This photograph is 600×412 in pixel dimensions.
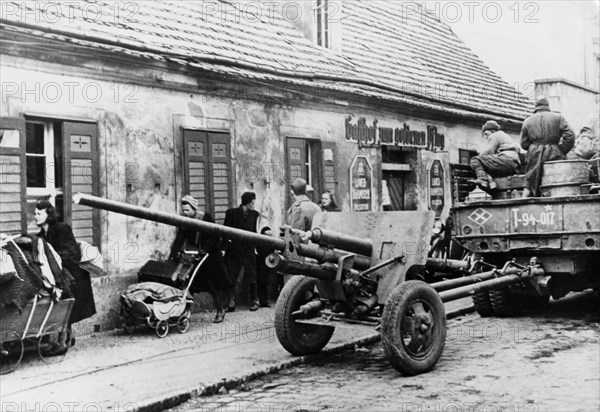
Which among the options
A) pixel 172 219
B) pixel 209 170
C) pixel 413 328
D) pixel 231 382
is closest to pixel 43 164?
pixel 209 170

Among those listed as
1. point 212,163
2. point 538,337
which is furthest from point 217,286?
point 538,337

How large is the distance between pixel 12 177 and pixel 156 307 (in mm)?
2225

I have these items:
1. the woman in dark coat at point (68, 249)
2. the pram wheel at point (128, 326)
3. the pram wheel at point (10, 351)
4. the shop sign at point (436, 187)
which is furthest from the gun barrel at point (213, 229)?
the shop sign at point (436, 187)

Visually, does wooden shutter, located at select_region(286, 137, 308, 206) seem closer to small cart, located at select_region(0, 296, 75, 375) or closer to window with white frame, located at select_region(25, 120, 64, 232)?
window with white frame, located at select_region(25, 120, 64, 232)

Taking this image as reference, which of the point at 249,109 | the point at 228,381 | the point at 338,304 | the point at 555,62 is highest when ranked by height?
the point at 555,62

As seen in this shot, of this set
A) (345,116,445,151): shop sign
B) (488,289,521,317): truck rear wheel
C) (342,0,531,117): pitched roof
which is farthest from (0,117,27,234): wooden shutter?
(342,0,531,117): pitched roof

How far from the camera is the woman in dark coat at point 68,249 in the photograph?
822 centimetres

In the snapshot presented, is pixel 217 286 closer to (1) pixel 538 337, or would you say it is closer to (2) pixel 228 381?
(2) pixel 228 381

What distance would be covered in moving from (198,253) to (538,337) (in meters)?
4.32

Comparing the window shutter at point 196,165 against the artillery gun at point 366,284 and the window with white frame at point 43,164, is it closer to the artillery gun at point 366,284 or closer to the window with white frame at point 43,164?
the window with white frame at point 43,164

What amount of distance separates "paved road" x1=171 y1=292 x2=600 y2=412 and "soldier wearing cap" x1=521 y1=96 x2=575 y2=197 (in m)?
2.36

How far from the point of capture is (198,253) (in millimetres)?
9758

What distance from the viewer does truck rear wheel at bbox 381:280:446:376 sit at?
6.75 metres

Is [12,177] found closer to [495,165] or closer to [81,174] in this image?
[81,174]
